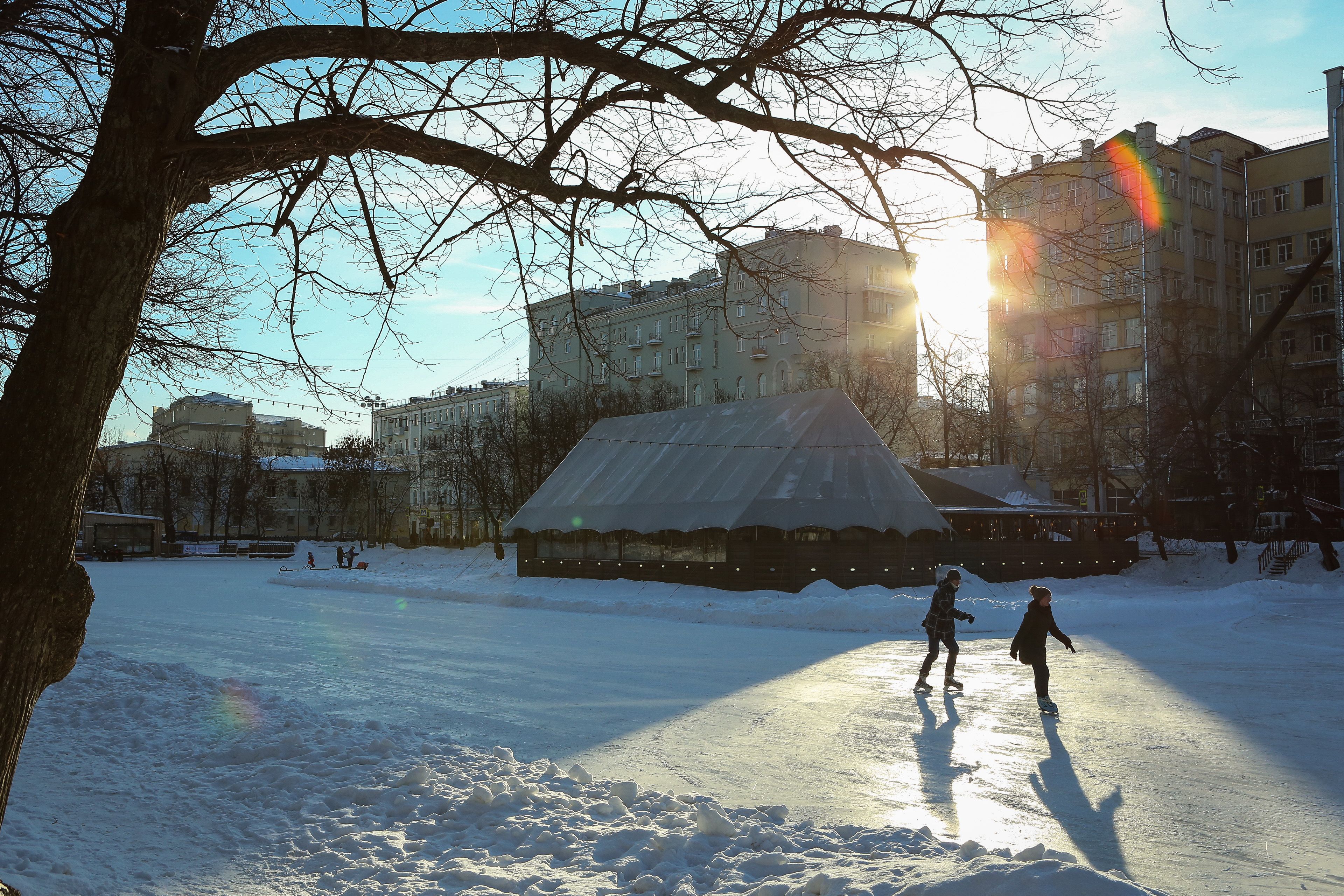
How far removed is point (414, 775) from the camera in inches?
291

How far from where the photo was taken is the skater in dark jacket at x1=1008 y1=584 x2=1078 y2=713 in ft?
38.9

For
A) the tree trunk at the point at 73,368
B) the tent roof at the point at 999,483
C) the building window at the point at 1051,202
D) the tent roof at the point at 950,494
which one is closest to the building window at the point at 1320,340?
the tent roof at the point at 999,483

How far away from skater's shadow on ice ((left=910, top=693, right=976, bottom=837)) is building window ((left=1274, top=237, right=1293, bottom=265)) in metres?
63.3

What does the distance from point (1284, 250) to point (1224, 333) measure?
7.82 meters

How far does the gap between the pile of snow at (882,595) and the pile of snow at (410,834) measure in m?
15.9

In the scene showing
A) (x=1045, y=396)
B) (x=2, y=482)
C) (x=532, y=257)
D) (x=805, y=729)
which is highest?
(x=1045, y=396)

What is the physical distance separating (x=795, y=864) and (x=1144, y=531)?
49.9 metres

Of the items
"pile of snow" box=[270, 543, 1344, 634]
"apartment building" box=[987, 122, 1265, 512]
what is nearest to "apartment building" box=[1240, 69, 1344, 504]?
"apartment building" box=[987, 122, 1265, 512]

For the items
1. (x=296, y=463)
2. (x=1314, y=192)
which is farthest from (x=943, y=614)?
(x=296, y=463)

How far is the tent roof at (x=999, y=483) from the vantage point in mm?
42406

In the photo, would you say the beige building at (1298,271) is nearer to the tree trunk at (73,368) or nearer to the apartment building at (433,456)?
the apartment building at (433,456)

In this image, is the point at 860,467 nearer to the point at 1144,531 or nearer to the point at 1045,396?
the point at 1144,531

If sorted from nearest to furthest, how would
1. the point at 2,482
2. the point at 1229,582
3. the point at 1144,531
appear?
the point at 2,482
the point at 1229,582
the point at 1144,531

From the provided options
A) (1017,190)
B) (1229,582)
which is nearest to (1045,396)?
(1229,582)
